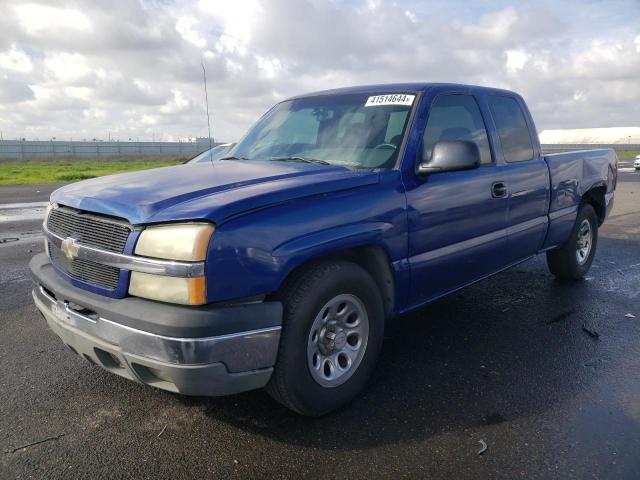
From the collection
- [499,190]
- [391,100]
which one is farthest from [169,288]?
[499,190]

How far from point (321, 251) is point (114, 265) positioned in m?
1.04

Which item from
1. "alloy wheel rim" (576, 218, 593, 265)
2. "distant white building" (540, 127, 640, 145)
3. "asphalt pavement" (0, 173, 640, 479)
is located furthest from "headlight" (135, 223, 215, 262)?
"distant white building" (540, 127, 640, 145)

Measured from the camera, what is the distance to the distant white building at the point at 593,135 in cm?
9200

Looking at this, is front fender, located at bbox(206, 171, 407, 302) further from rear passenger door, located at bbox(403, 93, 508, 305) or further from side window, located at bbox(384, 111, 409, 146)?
side window, located at bbox(384, 111, 409, 146)

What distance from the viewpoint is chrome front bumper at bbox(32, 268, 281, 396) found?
2.40 m

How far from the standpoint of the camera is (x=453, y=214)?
3631 millimetres

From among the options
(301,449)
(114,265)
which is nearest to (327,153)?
(114,265)

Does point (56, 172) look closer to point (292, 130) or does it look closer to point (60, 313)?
point (292, 130)

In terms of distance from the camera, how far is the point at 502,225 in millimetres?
4203

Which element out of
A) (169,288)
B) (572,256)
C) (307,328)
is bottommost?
(572,256)

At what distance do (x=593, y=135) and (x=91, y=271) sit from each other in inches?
4383

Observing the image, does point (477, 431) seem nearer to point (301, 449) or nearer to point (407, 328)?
point (301, 449)

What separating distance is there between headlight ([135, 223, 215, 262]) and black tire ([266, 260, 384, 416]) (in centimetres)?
53

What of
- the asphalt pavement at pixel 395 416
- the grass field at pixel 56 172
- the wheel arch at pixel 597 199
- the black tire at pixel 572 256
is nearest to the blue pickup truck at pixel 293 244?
the asphalt pavement at pixel 395 416
